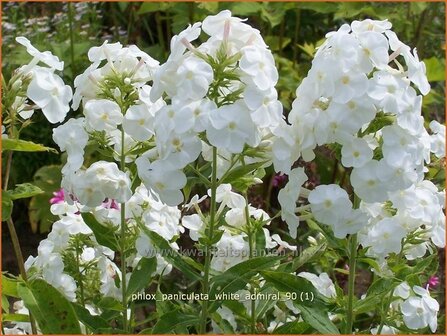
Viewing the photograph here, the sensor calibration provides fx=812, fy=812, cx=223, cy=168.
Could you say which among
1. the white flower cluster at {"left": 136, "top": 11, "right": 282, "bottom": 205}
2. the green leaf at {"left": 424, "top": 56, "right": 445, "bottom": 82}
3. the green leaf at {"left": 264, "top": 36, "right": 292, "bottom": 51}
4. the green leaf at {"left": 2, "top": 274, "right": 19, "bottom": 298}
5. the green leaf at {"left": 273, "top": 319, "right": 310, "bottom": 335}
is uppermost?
the white flower cluster at {"left": 136, "top": 11, "right": 282, "bottom": 205}

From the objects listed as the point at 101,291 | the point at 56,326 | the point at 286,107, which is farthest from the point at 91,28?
the point at 56,326

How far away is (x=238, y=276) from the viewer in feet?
4.85

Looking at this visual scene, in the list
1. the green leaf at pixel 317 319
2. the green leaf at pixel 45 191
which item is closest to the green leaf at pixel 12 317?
the green leaf at pixel 317 319

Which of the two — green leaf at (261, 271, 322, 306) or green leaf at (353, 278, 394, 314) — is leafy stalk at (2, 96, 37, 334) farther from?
green leaf at (353, 278, 394, 314)

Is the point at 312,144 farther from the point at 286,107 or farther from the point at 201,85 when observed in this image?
the point at 286,107

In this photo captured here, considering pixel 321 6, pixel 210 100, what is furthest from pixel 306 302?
pixel 321 6

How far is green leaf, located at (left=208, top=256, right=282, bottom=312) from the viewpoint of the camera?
57.2 inches

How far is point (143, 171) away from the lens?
53.9 inches

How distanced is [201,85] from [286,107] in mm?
1455

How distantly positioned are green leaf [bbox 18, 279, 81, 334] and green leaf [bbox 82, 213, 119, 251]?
0.47 ft

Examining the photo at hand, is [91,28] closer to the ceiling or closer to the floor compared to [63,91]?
closer to the floor

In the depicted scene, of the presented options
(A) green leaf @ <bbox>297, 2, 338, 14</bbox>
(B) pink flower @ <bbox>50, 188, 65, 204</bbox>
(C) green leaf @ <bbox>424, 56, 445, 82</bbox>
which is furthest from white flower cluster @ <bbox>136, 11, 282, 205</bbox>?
(A) green leaf @ <bbox>297, 2, 338, 14</bbox>

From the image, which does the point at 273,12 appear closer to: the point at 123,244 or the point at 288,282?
the point at 123,244

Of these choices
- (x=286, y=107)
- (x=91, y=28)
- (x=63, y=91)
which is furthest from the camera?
(x=91, y=28)
